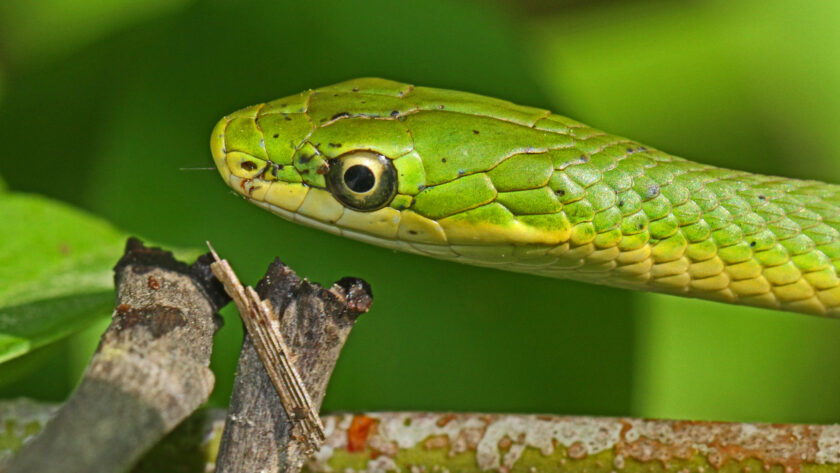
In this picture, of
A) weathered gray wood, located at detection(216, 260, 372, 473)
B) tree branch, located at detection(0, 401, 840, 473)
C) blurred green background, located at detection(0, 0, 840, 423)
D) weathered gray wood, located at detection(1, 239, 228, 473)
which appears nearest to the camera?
weathered gray wood, located at detection(1, 239, 228, 473)

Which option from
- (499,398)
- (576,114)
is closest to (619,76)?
(576,114)

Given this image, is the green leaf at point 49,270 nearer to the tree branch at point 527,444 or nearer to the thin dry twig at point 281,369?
the tree branch at point 527,444

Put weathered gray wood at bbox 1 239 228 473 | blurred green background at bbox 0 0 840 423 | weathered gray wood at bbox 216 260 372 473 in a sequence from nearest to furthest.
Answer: weathered gray wood at bbox 1 239 228 473 → weathered gray wood at bbox 216 260 372 473 → blurred green background at bbox 0 0 840 423

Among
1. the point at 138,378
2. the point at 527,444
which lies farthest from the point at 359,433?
the point at 138,378

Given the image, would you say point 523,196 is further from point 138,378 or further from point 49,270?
point 138,378

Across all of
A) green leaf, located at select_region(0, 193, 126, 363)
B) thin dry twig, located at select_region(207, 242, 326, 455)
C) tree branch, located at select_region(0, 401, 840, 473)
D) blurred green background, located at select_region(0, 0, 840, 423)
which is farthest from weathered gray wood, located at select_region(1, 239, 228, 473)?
blurred green background, located at select_region(0, 0, 840, 423)

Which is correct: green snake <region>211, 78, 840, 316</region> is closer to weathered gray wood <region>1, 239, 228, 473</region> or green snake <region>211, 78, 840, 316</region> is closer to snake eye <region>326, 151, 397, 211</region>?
snake eye <region>326, 151, 397, 211</region>

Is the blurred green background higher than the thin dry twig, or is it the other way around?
the blurred green background

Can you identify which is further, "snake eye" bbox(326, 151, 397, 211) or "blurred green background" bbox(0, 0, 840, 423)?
"blurred green background" bbox(0, 0, 840, 423)
